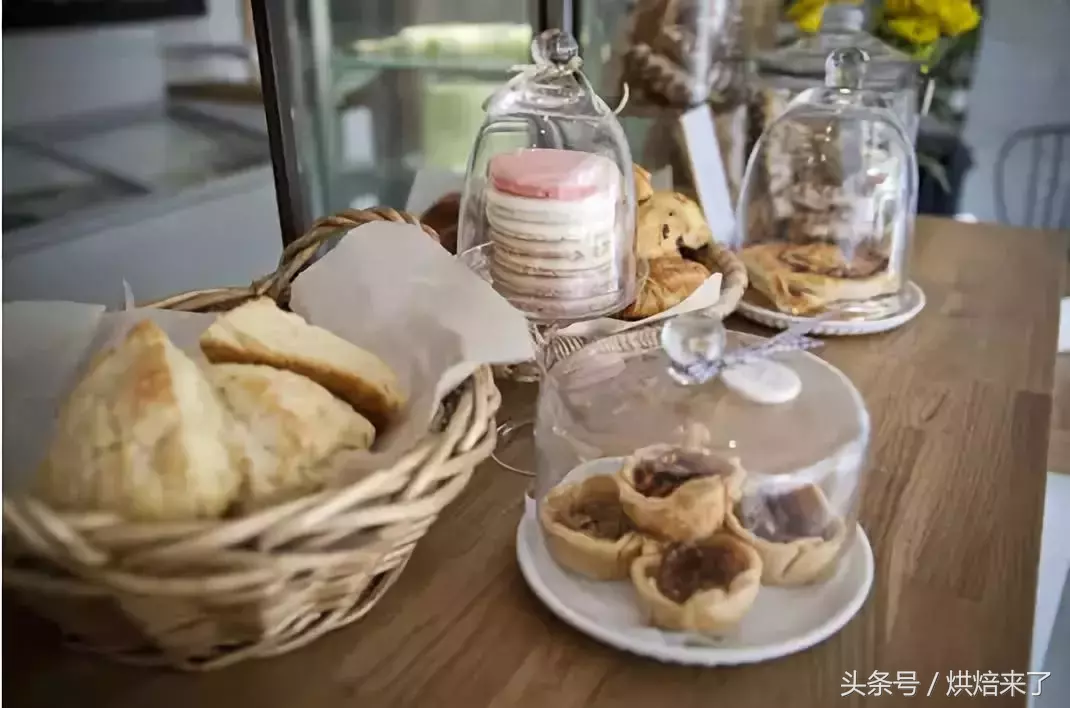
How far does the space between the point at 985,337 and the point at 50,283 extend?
0.76m

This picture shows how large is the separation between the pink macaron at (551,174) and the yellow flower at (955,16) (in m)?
0.66

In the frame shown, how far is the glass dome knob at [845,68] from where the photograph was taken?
3.04 ft

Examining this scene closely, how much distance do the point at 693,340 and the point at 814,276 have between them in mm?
395

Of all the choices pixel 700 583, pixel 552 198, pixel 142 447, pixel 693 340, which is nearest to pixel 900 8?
pixel 552 198

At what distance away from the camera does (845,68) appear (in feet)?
3.05

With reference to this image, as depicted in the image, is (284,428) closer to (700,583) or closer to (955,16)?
(700,583)

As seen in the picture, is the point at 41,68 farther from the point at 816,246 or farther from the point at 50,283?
the point at 816,246


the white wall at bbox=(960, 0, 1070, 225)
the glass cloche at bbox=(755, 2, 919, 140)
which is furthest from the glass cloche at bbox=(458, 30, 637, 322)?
the white wall at bbox=(960, 0, 1070, 225)

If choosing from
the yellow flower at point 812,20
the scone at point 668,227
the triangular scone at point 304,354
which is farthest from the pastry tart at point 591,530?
the yellow flower at point 812,20

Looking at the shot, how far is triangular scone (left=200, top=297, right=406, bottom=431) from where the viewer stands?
1.68 feet

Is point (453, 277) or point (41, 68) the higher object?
point (41, 68)

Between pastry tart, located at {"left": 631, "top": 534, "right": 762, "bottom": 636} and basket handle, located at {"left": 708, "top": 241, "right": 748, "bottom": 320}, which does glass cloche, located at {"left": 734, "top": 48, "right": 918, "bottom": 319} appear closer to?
basket handle, located at {"left": 708, "top": 241, "right": 748, "bottom": 320}

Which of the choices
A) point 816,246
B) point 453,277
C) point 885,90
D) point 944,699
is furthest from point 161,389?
point 885,90

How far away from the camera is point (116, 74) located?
0.76 metres
